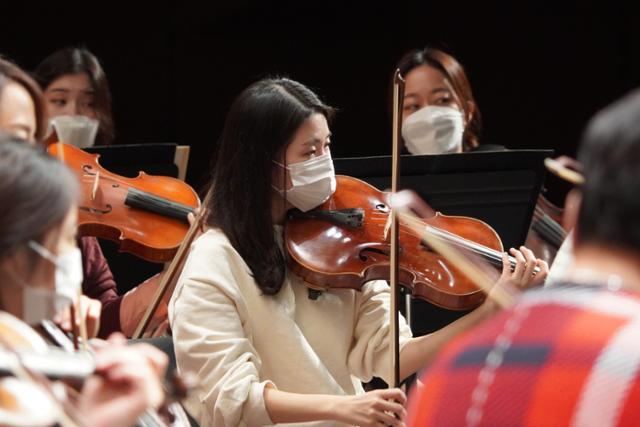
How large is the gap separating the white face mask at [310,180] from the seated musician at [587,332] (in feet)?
3.93

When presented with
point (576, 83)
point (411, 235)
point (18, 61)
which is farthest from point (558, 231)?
point (18, 61)

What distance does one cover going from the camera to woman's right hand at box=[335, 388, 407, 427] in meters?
1.89

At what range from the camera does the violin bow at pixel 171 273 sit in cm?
230

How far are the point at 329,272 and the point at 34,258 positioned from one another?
3.23 feet

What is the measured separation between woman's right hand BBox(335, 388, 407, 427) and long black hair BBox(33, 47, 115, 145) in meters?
1.30

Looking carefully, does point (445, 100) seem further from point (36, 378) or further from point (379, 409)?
point (36, 378)

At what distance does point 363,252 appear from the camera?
2189 millimetres

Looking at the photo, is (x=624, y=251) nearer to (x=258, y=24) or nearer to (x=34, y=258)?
(x=34, y=258)

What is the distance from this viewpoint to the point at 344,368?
7.16ft

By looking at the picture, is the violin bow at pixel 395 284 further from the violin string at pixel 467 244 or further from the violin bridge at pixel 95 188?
the violin bridge at pixel 95 188

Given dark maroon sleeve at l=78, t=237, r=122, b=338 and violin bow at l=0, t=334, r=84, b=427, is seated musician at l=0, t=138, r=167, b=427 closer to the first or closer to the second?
violin bow at l=0, t=334, r=84, b=427

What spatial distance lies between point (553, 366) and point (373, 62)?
3131 mm

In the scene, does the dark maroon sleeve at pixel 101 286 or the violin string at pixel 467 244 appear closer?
the violin string at pixel 467 244

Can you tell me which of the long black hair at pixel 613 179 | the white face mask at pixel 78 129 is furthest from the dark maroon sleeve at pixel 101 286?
the long black hair at pixel 613 179
